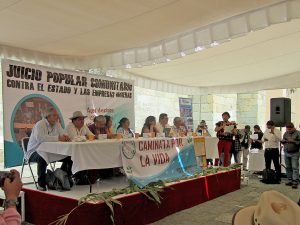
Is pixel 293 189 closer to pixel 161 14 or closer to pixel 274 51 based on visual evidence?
pixel 274 51

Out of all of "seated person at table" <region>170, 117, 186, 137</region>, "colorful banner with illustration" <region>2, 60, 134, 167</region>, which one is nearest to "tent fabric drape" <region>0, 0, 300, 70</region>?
"colorful banner with illustration" <region>2, 60, 134, 167</region>

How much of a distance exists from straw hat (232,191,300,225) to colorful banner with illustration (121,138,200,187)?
274cm

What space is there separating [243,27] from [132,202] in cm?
252

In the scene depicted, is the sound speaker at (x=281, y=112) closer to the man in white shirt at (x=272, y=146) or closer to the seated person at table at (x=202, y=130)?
the man in white shirt at (x=272, y=146)

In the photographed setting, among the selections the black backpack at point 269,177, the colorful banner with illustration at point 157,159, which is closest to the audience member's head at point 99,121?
the colorful banner with illustration at point 157,159

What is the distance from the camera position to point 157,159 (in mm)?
4262

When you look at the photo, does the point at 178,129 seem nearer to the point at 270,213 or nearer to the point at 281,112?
the point at 281,112

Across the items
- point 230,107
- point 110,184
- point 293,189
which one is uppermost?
point 230,107

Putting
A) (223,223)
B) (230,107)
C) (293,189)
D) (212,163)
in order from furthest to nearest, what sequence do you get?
(230,107) → (212,163) → (293,189) → (223,223)

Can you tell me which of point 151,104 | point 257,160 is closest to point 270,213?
point 257,160

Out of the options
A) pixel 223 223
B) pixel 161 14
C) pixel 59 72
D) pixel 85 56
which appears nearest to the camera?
pixel 223 223

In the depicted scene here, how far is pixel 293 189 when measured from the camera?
18.9ft

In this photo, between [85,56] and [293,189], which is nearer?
[293,189]

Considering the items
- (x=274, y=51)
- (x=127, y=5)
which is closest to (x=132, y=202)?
(x=127, y=5)
